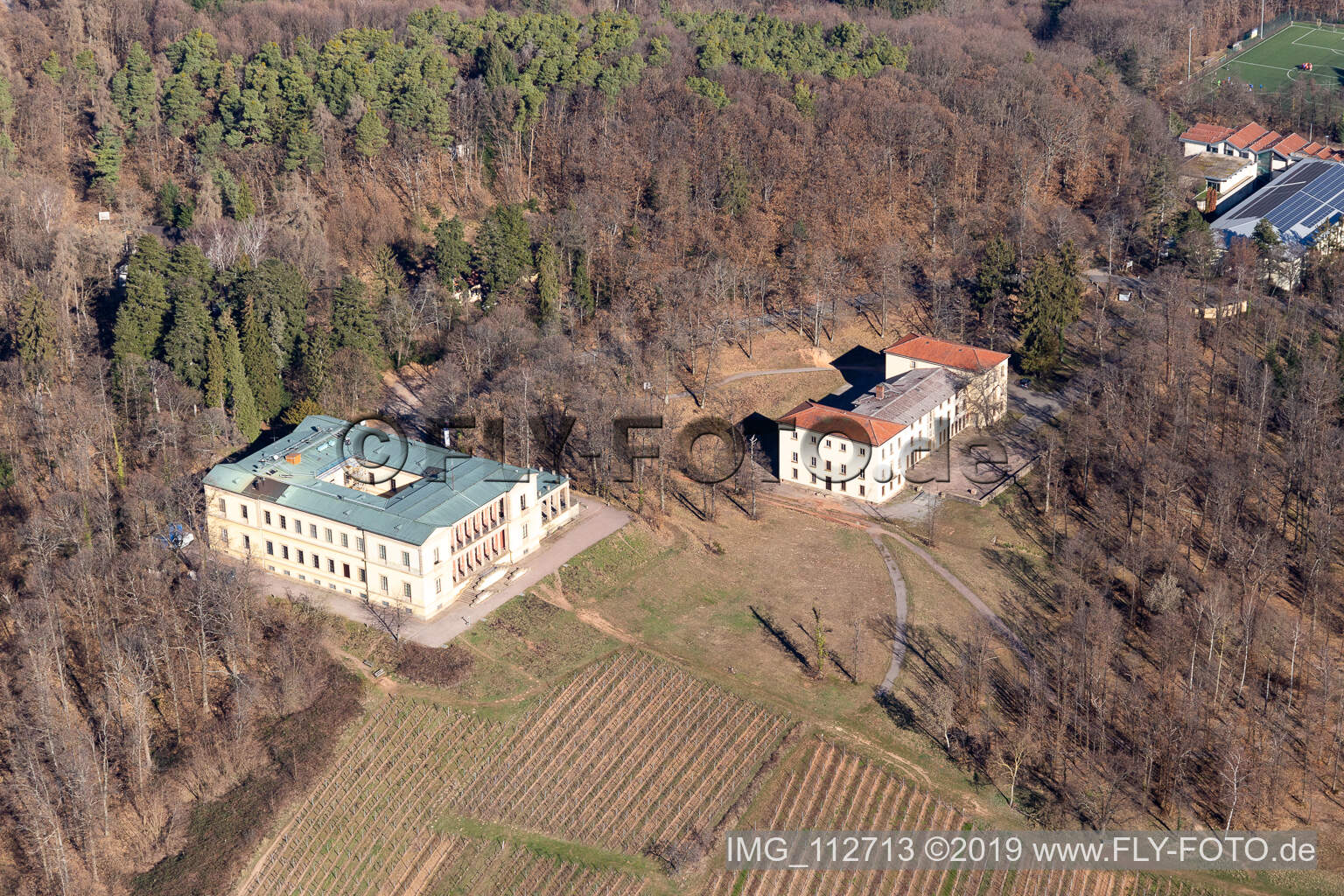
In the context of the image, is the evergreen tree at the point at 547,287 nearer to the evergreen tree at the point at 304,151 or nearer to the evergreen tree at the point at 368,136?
the evergreen tree at the point at 368,136

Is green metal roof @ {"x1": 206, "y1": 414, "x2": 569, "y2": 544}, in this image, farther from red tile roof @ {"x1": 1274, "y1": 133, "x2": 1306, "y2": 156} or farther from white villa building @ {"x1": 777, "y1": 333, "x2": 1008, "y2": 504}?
red tile roof @ {"x1": 1274, "y1": 133, "x2": 1306, "y2": 156}

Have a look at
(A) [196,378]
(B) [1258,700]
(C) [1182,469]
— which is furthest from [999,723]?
A: (A) [196,378]

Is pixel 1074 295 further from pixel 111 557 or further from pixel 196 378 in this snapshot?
pixel 111 557

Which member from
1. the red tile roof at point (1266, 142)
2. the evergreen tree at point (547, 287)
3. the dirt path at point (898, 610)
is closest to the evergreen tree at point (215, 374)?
the evergreen tree at point (547, 287)

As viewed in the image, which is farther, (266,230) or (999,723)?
(266,230)

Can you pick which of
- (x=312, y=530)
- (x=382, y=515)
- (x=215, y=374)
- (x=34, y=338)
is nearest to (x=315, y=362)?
(x=215, y=374)

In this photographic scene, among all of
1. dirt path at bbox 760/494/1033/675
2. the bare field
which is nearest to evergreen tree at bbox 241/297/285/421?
the bare field
